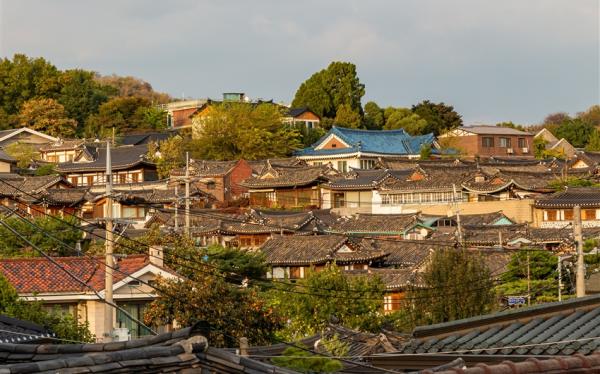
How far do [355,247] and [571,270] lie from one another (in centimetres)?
1167

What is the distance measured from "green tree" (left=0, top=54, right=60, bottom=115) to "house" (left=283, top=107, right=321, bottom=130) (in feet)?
56.0

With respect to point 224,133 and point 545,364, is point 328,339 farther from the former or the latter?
point 224,133

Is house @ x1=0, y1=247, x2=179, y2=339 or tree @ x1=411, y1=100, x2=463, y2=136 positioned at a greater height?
tree @ x1=411, y1=100, x2=463, y2=136

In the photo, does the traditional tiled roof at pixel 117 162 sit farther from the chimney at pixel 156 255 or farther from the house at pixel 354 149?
the chimney at pixel 156 255

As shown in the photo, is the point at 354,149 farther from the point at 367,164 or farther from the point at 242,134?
the point at 242,134

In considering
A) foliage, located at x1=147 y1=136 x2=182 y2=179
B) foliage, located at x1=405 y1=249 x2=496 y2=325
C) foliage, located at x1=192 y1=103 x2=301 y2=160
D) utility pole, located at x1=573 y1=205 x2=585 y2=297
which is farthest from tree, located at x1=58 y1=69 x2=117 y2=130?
utility pole, located at x1=573 y1=205 x2=585 y2=297

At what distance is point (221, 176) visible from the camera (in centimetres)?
6412

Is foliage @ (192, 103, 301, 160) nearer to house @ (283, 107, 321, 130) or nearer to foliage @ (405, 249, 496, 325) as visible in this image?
house @ (283, 107, 321, 130)

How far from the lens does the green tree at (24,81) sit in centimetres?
8056

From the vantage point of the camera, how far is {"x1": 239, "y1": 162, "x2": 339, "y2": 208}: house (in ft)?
210

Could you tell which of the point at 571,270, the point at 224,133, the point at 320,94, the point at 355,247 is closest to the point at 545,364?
the point at 571,270

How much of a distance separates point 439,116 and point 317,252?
1444 inches

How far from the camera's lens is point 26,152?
234 ft

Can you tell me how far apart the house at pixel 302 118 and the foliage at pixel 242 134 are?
3.33m
